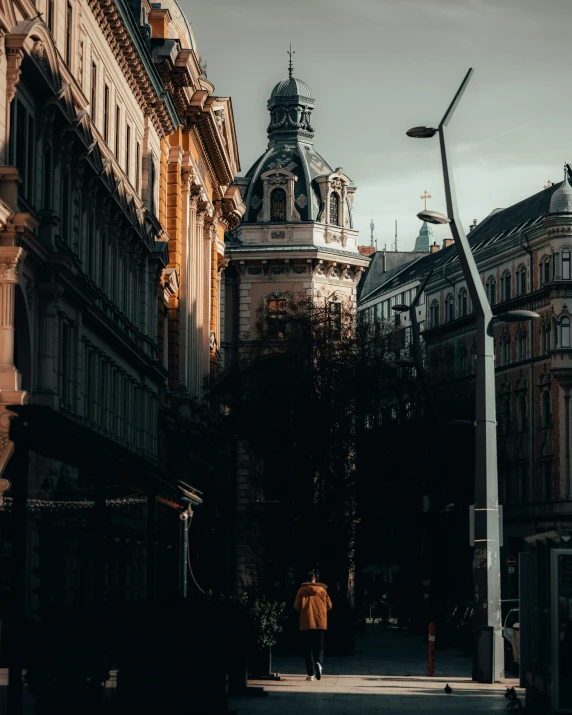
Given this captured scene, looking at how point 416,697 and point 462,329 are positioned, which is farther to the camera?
point 462,329

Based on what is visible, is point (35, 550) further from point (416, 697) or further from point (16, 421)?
point (416, 697)

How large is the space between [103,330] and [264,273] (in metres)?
50.5

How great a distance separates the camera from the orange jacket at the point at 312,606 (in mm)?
29562

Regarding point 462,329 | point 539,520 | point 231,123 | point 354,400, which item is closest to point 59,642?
point 354,400

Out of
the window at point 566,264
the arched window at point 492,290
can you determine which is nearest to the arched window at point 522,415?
the arched window at point 492,290

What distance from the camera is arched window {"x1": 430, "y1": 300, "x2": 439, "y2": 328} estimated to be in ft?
343

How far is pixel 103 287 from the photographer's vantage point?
43062 millimetres

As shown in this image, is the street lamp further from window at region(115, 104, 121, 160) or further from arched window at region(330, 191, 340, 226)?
arched window at region(330, 191, 340, 226)

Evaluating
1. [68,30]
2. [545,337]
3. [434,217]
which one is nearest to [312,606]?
[434,217]

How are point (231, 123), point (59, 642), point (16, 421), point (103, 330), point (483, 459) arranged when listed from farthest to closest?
point (231, 123)
point (103, 330)
point (483, 459)
point (59, 642)
point (16, 421)

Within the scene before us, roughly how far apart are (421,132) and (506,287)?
214ft

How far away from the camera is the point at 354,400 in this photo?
2120 inches

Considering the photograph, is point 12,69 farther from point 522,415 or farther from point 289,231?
point 522,415

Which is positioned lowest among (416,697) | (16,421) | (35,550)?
(416,697)
